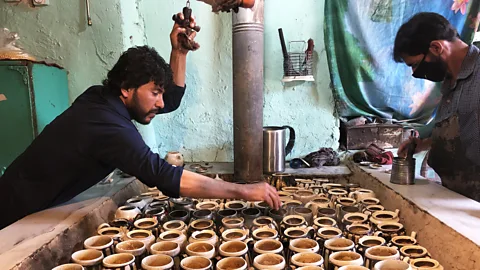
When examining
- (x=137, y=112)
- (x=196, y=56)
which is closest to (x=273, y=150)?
(x=196, y=56)

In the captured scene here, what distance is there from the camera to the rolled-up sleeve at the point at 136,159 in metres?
1.27

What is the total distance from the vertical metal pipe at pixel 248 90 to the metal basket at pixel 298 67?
0.37 m

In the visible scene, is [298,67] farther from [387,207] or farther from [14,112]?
[14,112]

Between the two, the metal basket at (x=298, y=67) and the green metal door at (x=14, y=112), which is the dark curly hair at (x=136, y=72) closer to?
the green metal door at (x=14, y=112)

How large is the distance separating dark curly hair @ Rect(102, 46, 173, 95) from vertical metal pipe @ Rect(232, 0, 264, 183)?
0.75 meters

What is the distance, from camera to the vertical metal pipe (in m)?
2.19

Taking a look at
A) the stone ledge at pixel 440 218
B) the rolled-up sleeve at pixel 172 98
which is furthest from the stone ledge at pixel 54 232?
the stone ledge at pixel 440 218

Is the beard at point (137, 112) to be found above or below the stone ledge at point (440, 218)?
above

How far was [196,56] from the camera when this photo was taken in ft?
8.76

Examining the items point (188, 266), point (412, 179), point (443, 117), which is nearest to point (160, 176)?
point (188, 266)

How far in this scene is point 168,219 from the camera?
62.5 inches

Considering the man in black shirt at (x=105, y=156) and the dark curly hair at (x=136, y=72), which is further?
the dark curly hair at (x=136, y=72)

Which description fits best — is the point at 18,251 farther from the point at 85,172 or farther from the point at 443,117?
the point at 443,117

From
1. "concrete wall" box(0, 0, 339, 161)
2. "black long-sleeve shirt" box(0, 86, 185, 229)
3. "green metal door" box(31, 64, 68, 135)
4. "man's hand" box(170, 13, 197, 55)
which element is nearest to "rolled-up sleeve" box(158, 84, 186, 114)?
"man's hand" box(170, 13, 197, 55)
